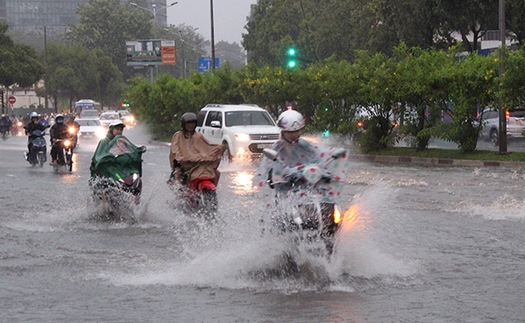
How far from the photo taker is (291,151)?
8695 mm

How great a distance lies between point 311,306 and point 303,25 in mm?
63759

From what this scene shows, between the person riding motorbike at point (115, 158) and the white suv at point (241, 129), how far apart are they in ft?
38.6

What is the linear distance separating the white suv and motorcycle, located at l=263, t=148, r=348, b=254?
17064 millimetres

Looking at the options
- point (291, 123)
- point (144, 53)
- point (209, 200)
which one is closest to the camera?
point (291, 123)

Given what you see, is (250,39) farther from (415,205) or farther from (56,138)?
(415,205)

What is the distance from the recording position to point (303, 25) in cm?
7012

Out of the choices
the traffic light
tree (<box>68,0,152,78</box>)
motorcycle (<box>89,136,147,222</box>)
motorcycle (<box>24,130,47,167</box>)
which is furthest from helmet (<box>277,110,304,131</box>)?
tree (<box>68,0,152,78</box>)

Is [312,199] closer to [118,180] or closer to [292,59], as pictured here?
[118,180]

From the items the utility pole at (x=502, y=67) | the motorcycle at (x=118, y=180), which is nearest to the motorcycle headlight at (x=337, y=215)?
the motorcycle at (x=118, y=180)

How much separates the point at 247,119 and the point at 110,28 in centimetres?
10228

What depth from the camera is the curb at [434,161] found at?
2530 cm

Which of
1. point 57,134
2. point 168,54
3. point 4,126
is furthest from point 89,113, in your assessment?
point 57,134

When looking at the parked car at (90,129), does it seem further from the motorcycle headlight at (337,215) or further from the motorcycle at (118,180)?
the motorcycle headlight at (337,215)

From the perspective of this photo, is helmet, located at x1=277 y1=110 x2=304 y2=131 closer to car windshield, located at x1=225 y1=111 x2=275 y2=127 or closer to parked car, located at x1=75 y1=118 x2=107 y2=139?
car windshield, located at x1=225 y1=111 x2=275 y2=127
